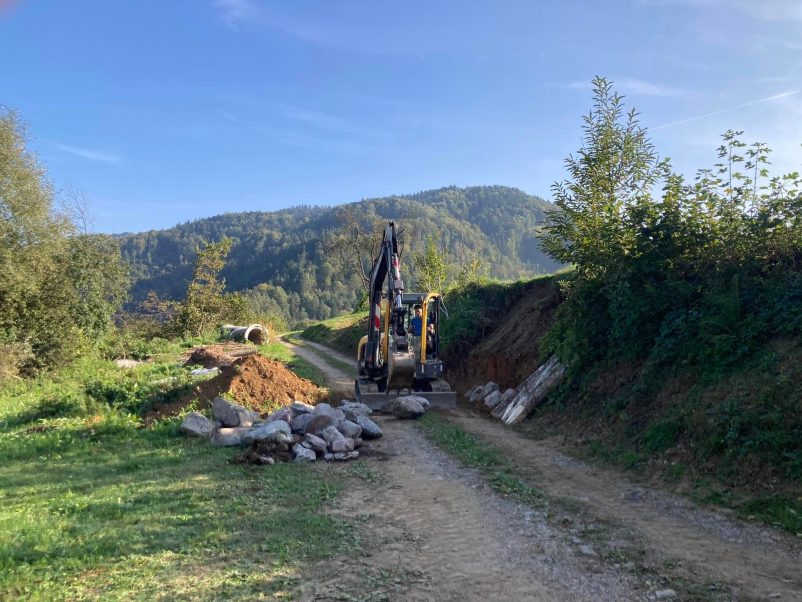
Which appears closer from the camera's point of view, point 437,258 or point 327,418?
point 327,418

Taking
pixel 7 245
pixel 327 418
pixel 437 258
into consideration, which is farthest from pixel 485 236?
pixel 327 418

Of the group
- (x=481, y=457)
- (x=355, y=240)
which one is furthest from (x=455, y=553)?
(x=355, y=240)

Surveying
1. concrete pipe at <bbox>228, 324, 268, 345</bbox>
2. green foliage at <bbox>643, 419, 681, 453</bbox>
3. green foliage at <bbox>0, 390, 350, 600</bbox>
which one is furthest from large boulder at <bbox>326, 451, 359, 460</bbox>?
concrete pipe at <bbox>228, 324, 268, 345</bbox>

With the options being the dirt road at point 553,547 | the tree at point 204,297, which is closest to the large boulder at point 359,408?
the dirt road at point 553,547

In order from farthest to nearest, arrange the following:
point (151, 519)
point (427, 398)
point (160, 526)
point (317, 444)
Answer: point (427, 398) → point (317, 444) → point (151, 519) → point (160, 526)

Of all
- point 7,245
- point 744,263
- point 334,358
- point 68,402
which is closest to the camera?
point 744,263

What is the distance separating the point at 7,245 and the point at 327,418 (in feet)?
58.3

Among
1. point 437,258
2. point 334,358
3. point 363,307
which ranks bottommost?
point 334,358

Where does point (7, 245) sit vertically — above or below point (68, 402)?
above

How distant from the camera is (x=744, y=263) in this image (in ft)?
31.0

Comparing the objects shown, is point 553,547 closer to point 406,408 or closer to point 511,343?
point 406,408

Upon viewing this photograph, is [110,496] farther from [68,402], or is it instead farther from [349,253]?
[349,253]

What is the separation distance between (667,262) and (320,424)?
714 centimetres

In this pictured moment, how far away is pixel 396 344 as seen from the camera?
13.4 meters
